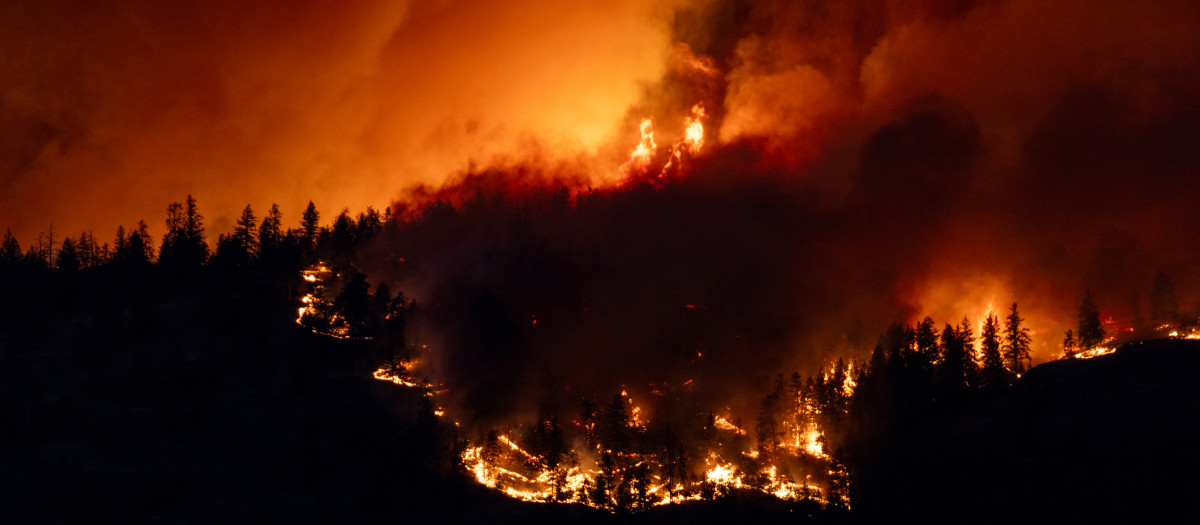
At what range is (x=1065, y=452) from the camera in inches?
5428

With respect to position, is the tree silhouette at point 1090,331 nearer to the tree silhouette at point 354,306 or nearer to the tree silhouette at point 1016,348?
the tree silhouette at point 1016,348

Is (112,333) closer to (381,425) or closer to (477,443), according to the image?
(381,425)

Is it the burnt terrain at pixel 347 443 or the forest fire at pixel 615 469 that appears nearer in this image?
the burnt terrain at pixel 347 443

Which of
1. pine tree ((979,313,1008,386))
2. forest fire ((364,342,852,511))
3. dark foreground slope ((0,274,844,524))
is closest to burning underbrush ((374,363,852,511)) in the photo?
forest fire ((364,342,852,511))

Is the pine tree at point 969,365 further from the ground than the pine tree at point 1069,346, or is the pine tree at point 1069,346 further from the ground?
the pine tree at point 1069,346

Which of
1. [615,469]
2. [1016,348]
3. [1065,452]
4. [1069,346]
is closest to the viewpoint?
[1065,452]

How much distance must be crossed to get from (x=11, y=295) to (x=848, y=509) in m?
184

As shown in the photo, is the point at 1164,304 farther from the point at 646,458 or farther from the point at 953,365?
the point at 646,458

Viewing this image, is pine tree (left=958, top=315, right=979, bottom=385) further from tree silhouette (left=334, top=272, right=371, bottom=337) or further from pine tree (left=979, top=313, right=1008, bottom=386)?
tree silhouette (left=334, top=272, right=371, bottom=337)

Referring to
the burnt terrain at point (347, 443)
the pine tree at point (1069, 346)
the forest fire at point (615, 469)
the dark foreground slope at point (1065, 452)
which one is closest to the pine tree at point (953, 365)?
the burnt terrain at point (347, 443)

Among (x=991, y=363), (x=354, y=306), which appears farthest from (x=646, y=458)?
(x=991, y=363)

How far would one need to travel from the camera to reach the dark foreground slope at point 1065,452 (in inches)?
5017

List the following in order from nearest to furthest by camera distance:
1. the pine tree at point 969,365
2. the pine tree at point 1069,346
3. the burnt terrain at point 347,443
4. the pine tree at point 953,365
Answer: the burnt terrain at point 347,443
the pine tree at point 953,365
the pine tree at point 969,365
the pine tree at point 1069,346

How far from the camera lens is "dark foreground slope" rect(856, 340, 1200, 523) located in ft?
418
